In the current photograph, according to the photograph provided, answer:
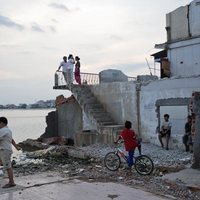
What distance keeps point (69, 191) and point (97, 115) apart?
10.8 m

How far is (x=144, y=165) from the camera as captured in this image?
11.0 metres

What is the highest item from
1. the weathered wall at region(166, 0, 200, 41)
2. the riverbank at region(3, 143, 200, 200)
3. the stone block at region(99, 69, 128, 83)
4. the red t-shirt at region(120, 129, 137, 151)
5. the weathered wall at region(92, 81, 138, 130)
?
the weathered wall at region(166, 0, 200, 41)

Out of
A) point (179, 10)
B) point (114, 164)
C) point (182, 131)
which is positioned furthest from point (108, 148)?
point (179, 10)

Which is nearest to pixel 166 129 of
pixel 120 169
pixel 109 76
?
pixel 120 169

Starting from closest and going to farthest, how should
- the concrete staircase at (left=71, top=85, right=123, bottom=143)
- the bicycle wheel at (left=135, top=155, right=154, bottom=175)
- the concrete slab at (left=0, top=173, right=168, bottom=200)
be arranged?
the concrete slab at (left=0, top=173, right=168, bottom=200), the bicycle wheel at (left=135, top=155, right=154, bottom=175), the concrete staircase at (left=71, top=85, right=123, bottom=143)

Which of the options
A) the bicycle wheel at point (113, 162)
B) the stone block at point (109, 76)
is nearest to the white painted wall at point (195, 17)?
the stone block at point (109, 76)

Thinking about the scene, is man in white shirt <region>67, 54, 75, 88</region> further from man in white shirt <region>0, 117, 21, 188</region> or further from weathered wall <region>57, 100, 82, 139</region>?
man in white shirt <region>0, 117, 21, 188</region>

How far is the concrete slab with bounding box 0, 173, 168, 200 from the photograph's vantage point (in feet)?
27.1

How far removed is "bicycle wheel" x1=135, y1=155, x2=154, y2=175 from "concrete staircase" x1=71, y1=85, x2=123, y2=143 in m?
Answer: 6.20

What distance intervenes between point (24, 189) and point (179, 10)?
14973 mm

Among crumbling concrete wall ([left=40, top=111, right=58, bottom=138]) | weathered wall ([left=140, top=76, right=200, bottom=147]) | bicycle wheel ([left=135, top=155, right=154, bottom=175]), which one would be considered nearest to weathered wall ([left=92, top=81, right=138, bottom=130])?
weathered wall ([left=140, top=76, right=200, bottom=147])

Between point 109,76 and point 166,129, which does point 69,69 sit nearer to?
point 109,76

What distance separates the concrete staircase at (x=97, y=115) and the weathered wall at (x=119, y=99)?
0.28m

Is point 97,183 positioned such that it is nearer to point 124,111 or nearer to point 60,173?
point 60,173
